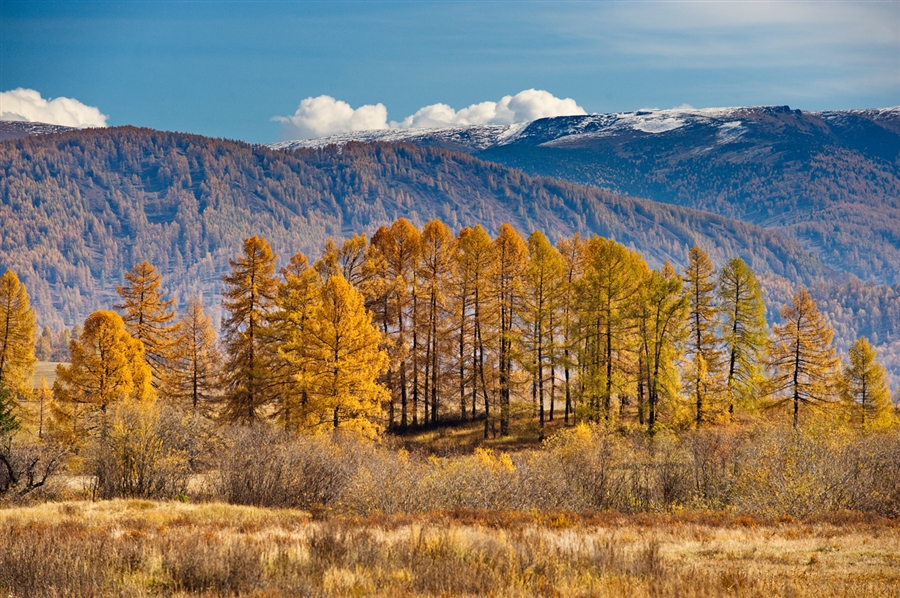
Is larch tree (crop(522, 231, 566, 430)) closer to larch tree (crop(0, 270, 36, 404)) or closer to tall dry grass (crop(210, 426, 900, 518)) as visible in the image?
tall dry grass (crop(210, 426, 900, 518))

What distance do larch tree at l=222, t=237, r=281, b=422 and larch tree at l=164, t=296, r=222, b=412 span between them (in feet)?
11.6

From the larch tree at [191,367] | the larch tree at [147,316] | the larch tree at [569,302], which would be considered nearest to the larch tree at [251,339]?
the larch tree at [191,367]

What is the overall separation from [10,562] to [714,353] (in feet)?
118

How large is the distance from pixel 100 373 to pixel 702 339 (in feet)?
105

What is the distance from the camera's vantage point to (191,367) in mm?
46281

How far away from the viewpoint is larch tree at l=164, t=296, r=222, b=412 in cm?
4359

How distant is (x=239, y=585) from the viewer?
8.98 meters

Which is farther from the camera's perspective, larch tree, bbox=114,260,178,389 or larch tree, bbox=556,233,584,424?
larch tree, bbox=556,233,584,424

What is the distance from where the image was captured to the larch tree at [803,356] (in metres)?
39.9

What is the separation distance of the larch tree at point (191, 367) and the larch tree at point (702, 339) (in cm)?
2753

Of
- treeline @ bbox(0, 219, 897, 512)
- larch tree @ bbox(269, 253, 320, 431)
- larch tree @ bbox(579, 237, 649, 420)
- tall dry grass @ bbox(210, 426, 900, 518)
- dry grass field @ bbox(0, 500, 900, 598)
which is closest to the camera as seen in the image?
dry grass field @ bbox(0, 500, 900, 598)

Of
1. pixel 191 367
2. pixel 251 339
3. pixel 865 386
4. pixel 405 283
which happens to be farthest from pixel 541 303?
pixel 191 367

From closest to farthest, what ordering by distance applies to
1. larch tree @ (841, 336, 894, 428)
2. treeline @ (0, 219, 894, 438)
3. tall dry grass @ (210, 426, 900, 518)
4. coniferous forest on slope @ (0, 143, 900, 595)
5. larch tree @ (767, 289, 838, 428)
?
1. coniferous forest on slope @ (0, 143, 900, 595)
2. tall dry grass @ (210, 426, 900, 518)
3. treeline @ (0, 219, 894, 438)
4. larch tree @ (767, 289, 838, 428)
5. larch tree @ (841, 336, 894, 428)

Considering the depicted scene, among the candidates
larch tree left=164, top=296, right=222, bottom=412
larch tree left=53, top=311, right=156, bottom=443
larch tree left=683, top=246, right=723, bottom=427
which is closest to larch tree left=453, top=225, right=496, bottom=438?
larch tree left=683, top=246, right=723, bottom=427
